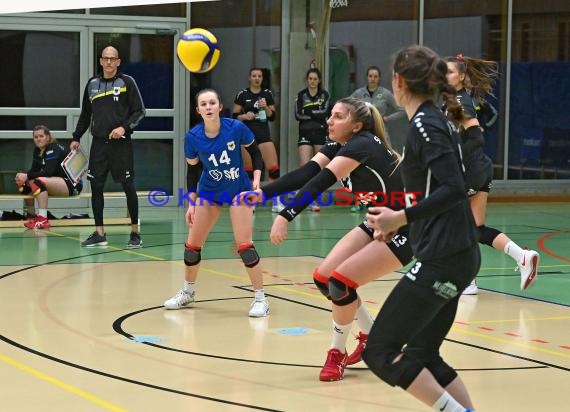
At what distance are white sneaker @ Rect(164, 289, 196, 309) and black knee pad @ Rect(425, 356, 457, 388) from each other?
431 cm

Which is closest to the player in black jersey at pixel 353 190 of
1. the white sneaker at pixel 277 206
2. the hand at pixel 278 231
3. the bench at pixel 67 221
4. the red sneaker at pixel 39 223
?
the hand at pixel 278 231

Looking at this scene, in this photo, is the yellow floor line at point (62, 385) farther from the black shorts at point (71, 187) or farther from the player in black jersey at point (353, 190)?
the black shorts at point (71, 187)

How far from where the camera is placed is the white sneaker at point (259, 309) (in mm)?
8523

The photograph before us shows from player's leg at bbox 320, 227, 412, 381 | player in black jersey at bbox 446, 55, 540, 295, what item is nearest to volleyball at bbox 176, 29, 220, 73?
player in black jersey at bbox 446, 55, 540, 295

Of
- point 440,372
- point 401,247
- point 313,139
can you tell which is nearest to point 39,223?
point 313,139

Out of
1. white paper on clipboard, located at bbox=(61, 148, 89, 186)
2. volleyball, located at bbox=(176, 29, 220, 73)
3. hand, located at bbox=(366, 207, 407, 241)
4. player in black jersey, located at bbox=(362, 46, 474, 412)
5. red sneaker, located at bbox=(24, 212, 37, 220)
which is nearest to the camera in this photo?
hand, located at bbox=(366, 207, 407, 241)

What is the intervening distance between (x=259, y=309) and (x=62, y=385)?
261cm

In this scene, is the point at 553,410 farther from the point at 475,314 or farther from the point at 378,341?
the point at 475,314

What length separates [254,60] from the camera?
18.3 metres

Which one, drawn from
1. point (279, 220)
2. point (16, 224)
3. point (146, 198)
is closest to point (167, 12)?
point (146, 198)

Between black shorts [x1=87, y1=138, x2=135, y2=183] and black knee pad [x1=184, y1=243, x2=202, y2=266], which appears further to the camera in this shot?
black shorts [x1=87, y1=138, x2=135, y2=183]

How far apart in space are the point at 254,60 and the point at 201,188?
32.2 ft

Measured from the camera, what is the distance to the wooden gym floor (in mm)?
6016

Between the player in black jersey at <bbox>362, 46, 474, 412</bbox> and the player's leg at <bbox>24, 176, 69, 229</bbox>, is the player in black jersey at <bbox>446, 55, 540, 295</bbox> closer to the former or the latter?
the player in black jersey at <bbox>362, 46, 474, 412</bbox>
